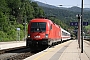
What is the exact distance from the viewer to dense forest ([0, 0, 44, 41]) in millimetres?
88244

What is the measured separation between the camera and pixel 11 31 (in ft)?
289

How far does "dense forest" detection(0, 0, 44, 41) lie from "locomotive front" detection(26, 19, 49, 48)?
4664cm

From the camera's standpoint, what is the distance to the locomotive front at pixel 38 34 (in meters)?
26.4

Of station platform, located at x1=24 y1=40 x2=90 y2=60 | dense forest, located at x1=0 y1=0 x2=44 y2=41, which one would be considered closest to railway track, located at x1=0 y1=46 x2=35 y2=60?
station platform, located at x1=24 y1=40 x2=90 y2=60

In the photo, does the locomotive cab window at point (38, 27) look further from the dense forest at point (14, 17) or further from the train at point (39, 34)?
the dense forest at point (14, 17)

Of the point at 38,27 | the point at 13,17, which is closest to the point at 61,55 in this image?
the point at 38,27

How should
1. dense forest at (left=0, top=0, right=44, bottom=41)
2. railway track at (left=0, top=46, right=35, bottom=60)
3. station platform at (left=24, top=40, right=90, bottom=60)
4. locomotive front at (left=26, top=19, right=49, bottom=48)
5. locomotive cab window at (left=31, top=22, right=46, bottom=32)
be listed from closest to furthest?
1. station platform at (left=24, top=40, right=90, bottom=60)
2. railway track at (left=0, top=46, right=35, bottom=60)
3. locomotive front at (left=26, top=19, right=49, bottom=48)
4. locomotive cab window at (left=31, top=22, right=46, bottom=32)
5. dense forest at (left=0, top=0, right=44, bottom=41)

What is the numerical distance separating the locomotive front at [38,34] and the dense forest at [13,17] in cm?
4664

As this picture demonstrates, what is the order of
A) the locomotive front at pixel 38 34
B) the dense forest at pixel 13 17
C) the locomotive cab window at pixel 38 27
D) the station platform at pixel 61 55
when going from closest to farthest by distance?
the station platform at pixel 61 55, the locomotive front at pixel 38 34, the locomotive cab window at pixel 38 27, the dense forest at pixel 13 17

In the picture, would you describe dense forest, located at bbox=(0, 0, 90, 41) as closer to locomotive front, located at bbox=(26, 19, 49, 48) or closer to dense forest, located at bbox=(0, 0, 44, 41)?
dense forest, located at bbox=(0, 0, 44, 41)

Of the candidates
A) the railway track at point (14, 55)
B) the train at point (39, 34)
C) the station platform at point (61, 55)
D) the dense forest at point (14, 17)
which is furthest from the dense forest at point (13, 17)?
the station platform at point (61, 55)

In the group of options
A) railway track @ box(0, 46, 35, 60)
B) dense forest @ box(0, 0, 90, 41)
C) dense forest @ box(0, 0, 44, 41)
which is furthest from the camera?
dense forest @ box(0, 0, 44, 41)

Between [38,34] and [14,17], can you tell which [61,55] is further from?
[14,17]

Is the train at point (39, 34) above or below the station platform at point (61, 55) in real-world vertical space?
above
